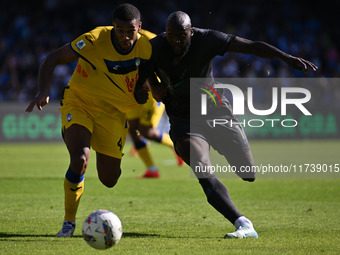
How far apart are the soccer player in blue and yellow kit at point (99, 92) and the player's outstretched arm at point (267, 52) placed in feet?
3.40

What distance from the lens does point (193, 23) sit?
25500 millimetres

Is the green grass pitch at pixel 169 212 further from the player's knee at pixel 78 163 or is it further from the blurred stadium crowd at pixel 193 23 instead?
the blurred stadium crowd at pixel 193 23

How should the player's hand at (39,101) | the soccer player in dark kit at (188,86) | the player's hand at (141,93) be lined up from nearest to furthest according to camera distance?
the player's hand at (39,101) < the soccer player in dark kit at (188,86) < the player's hand at (141,93)

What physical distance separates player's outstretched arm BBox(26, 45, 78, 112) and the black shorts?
4.62 ft

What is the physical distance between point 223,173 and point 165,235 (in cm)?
837

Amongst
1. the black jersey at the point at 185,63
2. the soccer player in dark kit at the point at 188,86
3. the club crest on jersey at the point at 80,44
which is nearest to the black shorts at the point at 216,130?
the soccer player in dark kit at the point at 188,86

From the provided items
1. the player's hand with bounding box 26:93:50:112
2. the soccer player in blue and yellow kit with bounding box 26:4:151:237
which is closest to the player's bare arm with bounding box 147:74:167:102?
the soccer player in blue and yellow kit with bounding box 26:4:151:237

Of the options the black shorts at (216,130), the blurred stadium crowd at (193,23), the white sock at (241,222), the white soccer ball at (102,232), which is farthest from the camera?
the blurred stadium crowd at (193,23)

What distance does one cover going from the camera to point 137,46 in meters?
7.29

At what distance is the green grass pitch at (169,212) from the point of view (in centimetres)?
634

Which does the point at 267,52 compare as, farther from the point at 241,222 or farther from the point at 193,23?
the point at 193,23

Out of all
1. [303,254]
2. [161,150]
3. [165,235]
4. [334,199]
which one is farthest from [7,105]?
[303,254]

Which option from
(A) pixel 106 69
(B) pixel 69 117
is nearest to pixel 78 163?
(B) pixel 69 117

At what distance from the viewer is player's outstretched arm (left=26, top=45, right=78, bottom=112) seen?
21.5 ft
